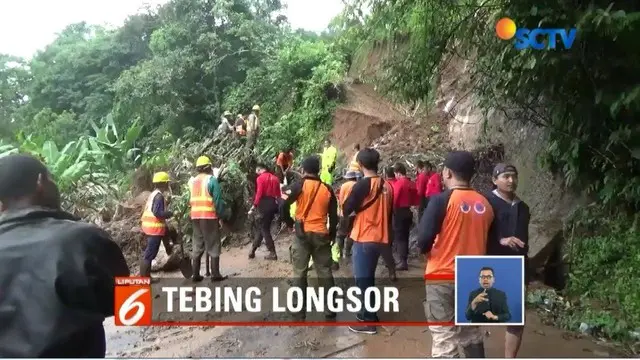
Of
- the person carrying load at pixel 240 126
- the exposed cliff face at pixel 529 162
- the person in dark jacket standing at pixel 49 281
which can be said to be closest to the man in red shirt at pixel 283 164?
the person carrying load at pixel 240 126

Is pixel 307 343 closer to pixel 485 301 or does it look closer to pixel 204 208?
pixel 485 301

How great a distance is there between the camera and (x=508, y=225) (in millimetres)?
2262

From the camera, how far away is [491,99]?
3.81 metres

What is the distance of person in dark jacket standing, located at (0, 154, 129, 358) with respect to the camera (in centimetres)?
128

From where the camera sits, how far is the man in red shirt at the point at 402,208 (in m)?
4.49

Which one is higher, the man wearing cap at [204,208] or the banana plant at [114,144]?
the banana plant at [114,144]

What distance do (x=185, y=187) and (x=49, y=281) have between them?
3293 mm

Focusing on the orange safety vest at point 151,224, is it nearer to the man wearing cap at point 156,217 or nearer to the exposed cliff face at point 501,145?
the man wearing cap at point 156,217

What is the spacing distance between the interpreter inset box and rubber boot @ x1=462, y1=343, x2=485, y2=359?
0.09 meters

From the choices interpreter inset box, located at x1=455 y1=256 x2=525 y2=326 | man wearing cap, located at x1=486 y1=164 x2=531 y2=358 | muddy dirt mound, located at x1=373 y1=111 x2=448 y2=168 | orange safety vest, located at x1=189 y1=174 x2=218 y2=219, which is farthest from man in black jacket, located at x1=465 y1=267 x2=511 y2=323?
muddy dirt mound, located at x1=373 y1=111 x2=448 y2=168

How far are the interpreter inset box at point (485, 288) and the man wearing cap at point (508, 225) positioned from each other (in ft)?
0.21

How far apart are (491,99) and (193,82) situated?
2.11 m

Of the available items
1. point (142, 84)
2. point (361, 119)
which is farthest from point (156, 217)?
point (361, 119)

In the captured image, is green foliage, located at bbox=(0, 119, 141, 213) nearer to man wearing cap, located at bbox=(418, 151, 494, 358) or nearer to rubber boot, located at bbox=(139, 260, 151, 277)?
rubber boot, located at bbox=(139, 260, 151, 277)
